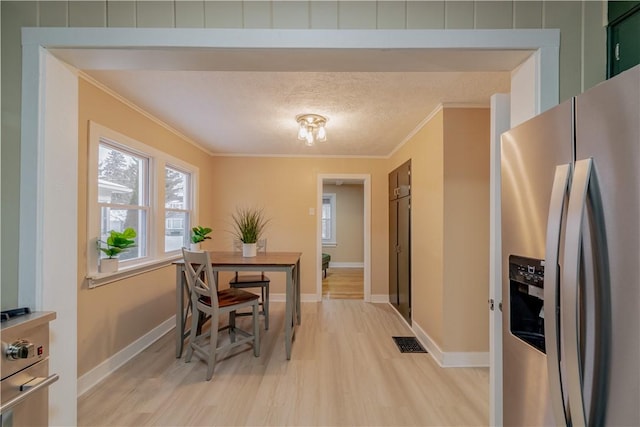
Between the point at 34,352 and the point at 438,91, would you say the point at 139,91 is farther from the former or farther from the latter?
the point at 438,91

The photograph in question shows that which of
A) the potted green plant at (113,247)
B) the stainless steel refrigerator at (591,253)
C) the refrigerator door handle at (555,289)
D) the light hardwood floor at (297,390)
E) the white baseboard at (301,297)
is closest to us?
the stainless steel refrigerator at (591,253)

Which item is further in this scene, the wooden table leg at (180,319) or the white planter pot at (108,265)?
the wooden table leg at (180,319)

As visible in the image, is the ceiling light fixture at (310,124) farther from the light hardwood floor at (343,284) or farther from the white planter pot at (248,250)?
the light hardwood floor at (343,284)

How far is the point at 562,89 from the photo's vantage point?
108 centimetres

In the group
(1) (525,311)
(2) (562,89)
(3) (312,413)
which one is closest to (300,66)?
(2) (562,89)

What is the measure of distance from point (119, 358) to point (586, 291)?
3073mm

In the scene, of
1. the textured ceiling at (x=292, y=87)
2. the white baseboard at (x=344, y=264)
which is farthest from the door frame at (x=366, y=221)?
the white baseboard at (x=344, y=264)

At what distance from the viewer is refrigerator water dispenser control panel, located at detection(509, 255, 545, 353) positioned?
2.94 ft

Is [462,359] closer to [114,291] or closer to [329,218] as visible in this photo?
[114,291]

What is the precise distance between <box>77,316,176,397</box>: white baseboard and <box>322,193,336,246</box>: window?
15.9ft

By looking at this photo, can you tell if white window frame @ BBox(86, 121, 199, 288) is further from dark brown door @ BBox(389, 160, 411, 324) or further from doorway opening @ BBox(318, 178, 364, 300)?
doorway opening @ BBox(318, 178, 364, 300)

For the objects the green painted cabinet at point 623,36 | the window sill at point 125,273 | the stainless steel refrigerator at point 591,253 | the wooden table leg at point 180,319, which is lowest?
the wooden table leg at point 180,319

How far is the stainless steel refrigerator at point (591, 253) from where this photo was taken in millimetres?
620

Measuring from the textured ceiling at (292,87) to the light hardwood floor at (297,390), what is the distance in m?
2.01
